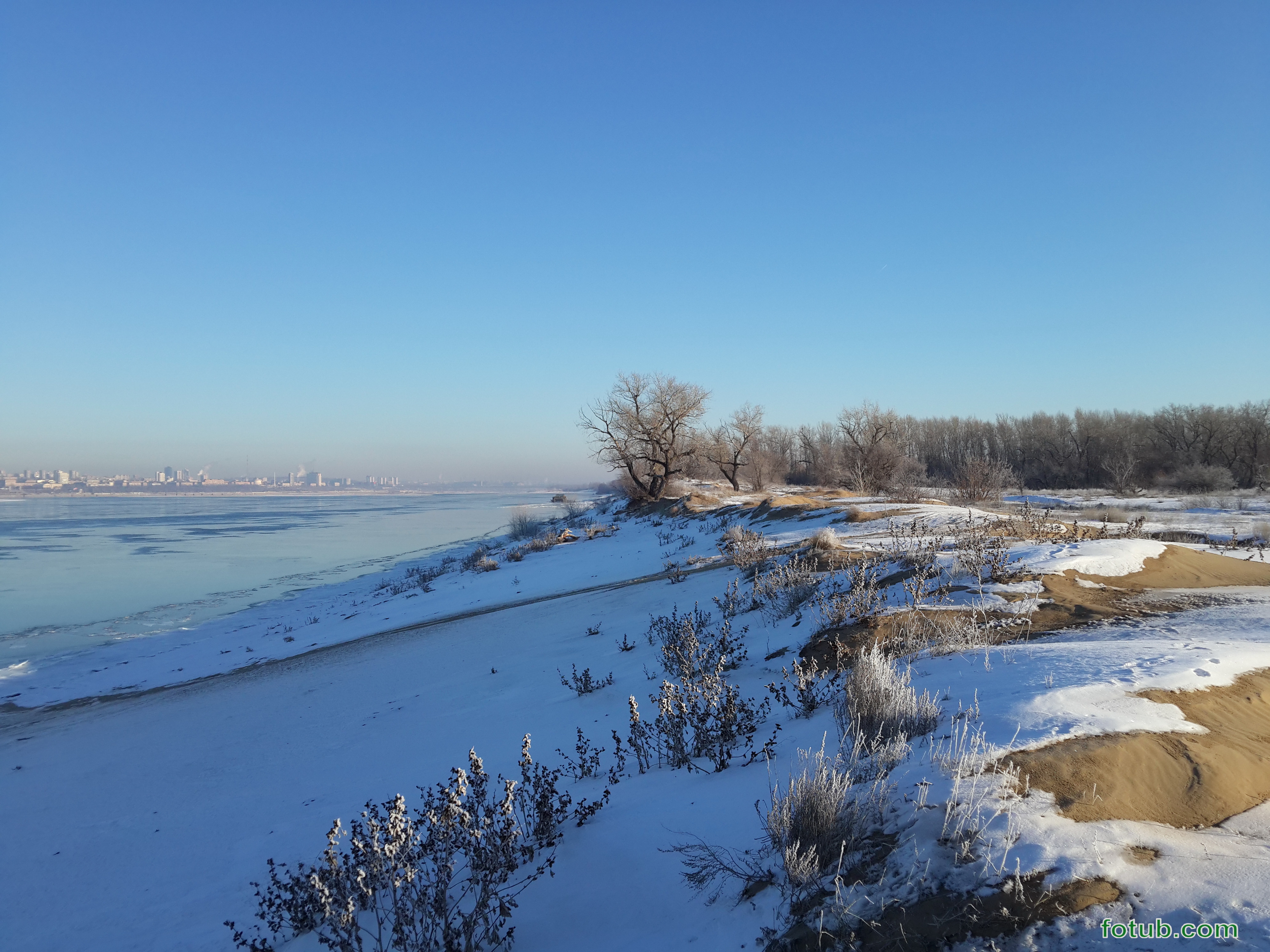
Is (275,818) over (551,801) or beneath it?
beneath

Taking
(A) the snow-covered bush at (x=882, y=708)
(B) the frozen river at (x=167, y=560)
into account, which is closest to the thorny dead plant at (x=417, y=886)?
(A) the snow-covered bush at (x=882, y=708)

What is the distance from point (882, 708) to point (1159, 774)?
1173mm

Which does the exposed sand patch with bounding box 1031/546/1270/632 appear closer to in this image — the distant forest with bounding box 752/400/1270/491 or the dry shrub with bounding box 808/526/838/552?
the dry shrub with bounding box 808/526/838/552

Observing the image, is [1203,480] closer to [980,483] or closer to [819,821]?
[980,483]

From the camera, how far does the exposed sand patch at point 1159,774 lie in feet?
8.68

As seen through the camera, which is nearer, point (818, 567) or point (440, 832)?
point (440, 832)

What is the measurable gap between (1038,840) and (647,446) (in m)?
35.6

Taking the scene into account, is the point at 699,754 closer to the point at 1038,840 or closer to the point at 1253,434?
the point at 1038,840

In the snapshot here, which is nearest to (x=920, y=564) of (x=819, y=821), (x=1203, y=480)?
(x=819, y=821)

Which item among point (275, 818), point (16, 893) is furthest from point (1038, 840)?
point (16, 893)

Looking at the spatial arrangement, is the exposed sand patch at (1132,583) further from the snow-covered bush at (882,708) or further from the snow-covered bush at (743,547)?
the snow-covered bush at (743,547)

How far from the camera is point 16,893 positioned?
13.8 ft

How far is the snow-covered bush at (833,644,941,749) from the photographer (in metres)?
3.51

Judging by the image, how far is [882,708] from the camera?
3.62m
